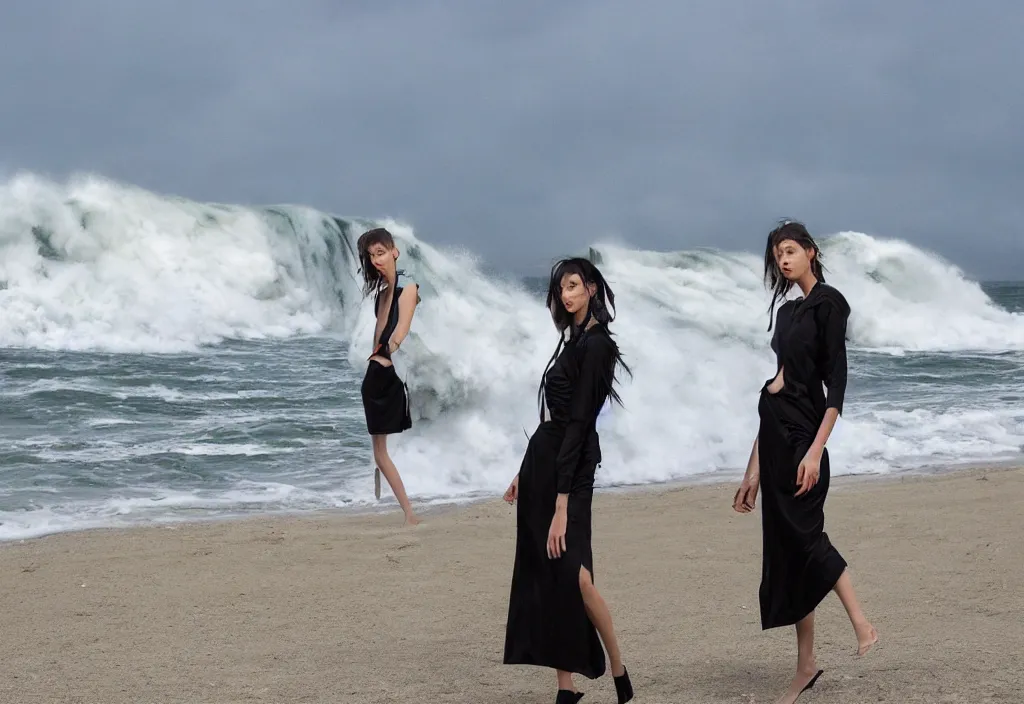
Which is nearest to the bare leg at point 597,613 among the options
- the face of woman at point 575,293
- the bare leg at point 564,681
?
the bare leg at point 564,681

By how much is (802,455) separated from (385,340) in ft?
12.5

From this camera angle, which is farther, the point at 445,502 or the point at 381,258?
the point at 445,502

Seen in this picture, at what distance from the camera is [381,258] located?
700 centimetres

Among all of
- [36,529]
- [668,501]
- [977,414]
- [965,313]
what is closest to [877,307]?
[965,313]

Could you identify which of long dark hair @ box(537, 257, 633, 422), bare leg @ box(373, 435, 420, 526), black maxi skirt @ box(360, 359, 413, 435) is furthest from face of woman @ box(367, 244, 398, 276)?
long dark hair @ box(537, 257, 633, 422)

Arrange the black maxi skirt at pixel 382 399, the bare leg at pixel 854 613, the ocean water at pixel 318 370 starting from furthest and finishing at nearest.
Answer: the ocean water at pixel 318 370
the black maxi skirt at pixel 382 399
the bare leg at pixel 854 613

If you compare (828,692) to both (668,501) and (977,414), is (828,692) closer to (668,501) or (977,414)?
(668,501)

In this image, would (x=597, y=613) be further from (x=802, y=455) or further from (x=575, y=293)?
(x=575, y=293)

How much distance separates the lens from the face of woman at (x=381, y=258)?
7.00 metres

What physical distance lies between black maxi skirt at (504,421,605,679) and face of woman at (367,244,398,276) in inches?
133

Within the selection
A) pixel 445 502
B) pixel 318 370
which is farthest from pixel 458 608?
pixel 318 370

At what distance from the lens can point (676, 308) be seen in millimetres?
27703

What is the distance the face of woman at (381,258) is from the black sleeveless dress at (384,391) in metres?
0.15

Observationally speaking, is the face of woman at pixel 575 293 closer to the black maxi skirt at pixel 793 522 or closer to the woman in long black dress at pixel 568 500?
the woman in long black dress at pixel 568 500
